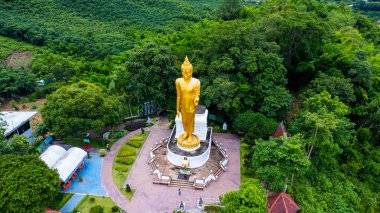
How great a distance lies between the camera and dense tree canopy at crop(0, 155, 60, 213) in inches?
805

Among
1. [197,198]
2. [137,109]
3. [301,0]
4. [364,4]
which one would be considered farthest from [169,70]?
[364,4]

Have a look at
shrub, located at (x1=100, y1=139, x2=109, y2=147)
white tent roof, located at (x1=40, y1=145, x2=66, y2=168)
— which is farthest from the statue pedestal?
white tent roof, located at (x1=40, y1=145, x2=66, y2=168)

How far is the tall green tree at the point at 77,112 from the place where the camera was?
1149 inches

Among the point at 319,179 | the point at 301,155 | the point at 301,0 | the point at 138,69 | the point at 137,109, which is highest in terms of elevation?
the point at 301,0

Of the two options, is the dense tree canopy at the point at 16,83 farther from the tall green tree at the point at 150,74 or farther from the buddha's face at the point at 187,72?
the buddha's face at the point at 187,72

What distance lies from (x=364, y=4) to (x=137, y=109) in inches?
4524

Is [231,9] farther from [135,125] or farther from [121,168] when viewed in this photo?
[121,168]

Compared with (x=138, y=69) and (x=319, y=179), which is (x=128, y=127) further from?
(x=319, y=179)

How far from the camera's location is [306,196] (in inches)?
1082

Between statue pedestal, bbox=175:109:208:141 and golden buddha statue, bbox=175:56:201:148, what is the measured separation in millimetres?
1278

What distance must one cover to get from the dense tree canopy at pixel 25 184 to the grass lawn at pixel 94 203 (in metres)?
2.96

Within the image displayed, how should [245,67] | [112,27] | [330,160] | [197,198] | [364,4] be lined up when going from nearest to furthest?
[197,198] → [330,160] → [245,67] → [112,27] → [364,4]

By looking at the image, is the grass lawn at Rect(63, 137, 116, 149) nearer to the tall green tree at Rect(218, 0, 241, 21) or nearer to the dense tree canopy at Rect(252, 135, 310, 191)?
the dense tree canopy at Rect(252, 135, 310, 191)

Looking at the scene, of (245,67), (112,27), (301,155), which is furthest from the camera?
(112,27)
